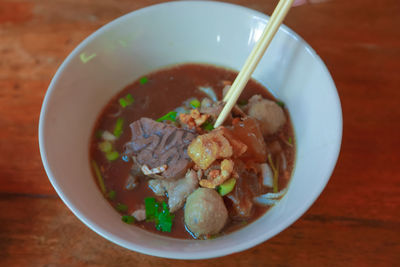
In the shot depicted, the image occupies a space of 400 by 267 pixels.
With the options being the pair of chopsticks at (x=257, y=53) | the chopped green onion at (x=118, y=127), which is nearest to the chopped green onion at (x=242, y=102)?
the pair of chopsticks at (x=257, y=53)

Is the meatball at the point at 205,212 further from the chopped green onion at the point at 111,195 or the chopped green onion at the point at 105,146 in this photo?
the chopped green onion at the point at 105,146

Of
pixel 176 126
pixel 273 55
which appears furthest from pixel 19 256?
pixel 273 55

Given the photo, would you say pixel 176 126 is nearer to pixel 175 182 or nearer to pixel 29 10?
pixel 175 182

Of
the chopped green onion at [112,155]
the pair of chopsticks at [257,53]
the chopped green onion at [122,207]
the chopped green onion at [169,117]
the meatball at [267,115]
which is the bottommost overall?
the chopped green onion at [122,207]

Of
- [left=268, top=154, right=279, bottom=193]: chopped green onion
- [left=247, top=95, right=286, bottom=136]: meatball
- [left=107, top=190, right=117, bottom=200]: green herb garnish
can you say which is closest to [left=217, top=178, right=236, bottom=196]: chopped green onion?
[left=268, top=154, right=279, bottom=193]: chopped green onion

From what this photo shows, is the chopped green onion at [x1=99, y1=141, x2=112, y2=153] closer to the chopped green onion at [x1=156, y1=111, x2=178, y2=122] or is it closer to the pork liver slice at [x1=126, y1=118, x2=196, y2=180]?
the pork liver slice at [x1=126, y1=118, x2=196, y2=180]

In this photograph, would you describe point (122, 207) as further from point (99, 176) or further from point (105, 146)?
point (105, 146)
